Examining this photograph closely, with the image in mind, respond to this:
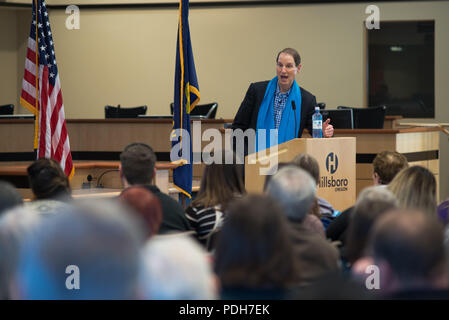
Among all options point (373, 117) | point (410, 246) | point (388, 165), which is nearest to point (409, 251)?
point (410, 246)

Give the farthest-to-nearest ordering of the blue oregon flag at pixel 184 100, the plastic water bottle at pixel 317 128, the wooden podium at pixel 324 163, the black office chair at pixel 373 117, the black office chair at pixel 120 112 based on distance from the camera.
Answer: the black office chair at pixel 120 112 → the black office chair at pixel 373 117 → the blue oregon flag at pixel 184 100 → the plastic water bottle at pixel 317 128 → the wooden podium at pixel 324 163

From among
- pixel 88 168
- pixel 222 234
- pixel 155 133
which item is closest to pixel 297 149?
pixel 88 168

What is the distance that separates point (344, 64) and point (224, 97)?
2.25 metres

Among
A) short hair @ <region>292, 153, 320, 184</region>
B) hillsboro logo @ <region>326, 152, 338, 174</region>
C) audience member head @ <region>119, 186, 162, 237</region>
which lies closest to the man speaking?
hillsboro logo @ <region>326, 152, 338, 174</region>

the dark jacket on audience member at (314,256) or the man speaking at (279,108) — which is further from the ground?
the man speaking at (279,108)

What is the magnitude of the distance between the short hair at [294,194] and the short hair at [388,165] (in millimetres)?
1686

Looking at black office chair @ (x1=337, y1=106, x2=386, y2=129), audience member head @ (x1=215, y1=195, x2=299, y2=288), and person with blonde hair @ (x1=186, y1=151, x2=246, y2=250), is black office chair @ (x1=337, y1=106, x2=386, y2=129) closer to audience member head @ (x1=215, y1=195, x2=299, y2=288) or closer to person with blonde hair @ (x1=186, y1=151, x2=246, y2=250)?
person with blonde hair @ (x1=186, y1=151, x2=246, y2=250)

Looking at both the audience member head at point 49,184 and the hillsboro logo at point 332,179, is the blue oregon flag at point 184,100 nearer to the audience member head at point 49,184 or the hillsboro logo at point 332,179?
the hillsboro logo at point 332,179

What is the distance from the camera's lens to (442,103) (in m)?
11.7

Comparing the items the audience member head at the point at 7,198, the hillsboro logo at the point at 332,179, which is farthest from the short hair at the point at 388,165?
the audience member head at the point at 7,198

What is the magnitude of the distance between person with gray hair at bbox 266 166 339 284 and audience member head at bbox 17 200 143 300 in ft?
3.02

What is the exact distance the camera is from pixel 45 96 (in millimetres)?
5527

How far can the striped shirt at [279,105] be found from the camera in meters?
5.30
